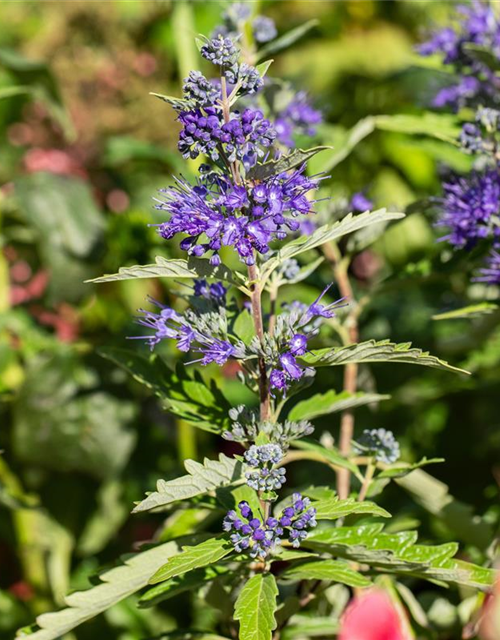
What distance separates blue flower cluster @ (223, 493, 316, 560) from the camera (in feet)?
2.25

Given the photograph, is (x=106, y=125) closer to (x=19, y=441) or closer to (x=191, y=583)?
(x=19, y=441)

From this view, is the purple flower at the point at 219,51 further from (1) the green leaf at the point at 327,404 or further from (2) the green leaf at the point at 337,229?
(1) the green leaf at the point at 327,404

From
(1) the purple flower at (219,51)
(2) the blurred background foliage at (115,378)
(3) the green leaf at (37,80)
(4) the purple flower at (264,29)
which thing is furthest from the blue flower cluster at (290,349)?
(3) the green leaf at (37,80)

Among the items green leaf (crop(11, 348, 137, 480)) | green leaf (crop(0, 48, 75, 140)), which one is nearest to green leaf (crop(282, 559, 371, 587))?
green leaf (crop(11, 348, 137, 480))

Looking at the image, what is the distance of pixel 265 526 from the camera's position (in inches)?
28.2

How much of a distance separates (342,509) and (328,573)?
68 millimetres

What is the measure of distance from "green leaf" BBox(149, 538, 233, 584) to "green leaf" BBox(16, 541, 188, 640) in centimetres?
8

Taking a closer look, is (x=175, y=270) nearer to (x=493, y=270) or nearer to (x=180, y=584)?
(x=180, y=584)

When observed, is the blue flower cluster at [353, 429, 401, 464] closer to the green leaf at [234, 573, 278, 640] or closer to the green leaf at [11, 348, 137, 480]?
the green leaf at [234, 573, 278, 640]

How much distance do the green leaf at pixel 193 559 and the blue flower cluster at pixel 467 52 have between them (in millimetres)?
741

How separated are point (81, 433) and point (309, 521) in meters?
0.70

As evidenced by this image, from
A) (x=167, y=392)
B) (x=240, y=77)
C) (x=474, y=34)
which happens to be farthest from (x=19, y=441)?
(x=474, y=34)

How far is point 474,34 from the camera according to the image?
1.11 metres

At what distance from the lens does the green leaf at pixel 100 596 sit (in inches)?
29.3
